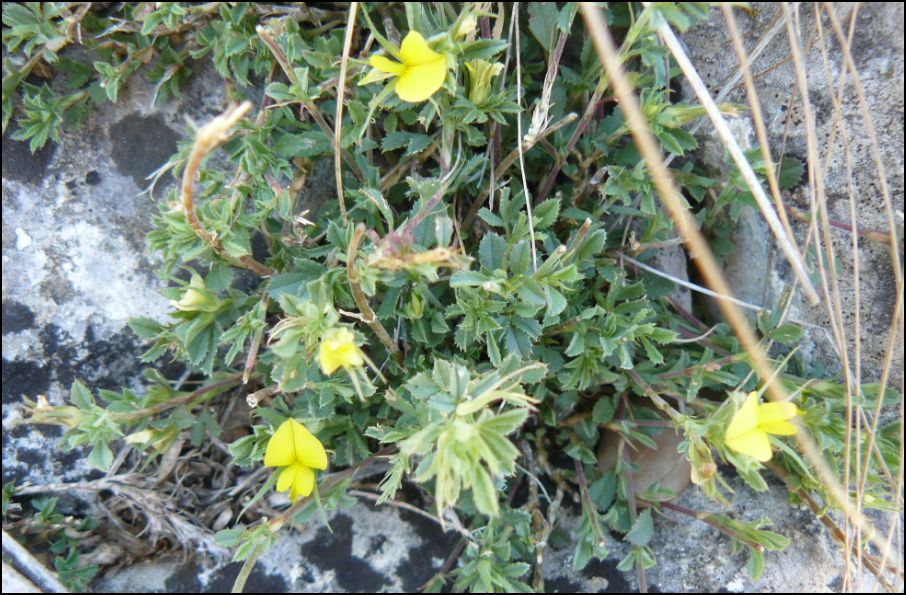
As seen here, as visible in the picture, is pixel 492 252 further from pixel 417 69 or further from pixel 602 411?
pixel 602 411

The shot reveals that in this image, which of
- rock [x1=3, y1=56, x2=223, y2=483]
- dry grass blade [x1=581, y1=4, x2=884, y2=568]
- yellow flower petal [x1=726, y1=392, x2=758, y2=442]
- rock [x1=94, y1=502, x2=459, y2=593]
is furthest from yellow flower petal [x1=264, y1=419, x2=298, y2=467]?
dry grass blade [x1=581, y1=4, x2=884, y2=568]

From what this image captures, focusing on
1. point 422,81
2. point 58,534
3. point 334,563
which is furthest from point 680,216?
point 58,534

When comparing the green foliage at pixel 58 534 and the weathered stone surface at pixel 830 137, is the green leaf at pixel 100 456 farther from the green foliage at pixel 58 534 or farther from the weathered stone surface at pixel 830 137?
the weathered stone surface at pixel 830 137

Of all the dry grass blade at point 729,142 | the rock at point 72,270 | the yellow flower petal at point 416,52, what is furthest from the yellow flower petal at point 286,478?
the dry grass blade at point 729,142

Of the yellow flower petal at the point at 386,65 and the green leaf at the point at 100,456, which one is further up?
the yellow flower petal at the point at 386,65

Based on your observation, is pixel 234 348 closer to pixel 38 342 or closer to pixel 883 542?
pixel 38 342

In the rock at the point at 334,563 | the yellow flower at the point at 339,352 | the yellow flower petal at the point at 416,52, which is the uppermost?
the yellow flower petal at the point at 416,52
